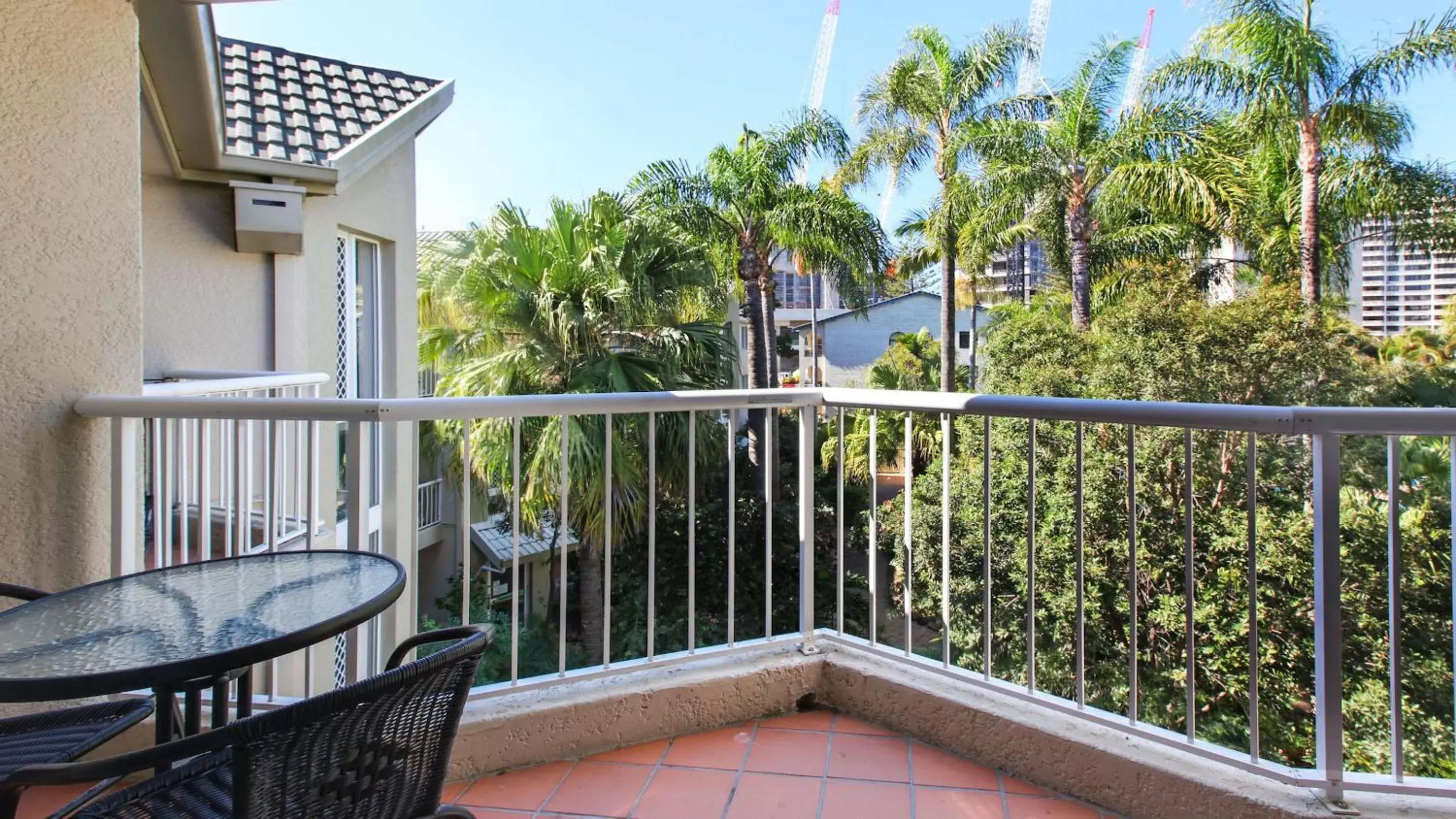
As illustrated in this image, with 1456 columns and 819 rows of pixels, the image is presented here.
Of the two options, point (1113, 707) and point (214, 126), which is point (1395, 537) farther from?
point (1113, 707)

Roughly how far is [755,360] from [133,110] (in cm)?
1424

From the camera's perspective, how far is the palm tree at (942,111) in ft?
66.6

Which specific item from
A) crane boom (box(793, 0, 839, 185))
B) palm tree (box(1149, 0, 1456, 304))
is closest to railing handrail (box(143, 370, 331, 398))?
palm tree (box(1149, 0, 1456, 304))

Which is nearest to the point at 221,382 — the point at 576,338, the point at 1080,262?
the point at 576,338

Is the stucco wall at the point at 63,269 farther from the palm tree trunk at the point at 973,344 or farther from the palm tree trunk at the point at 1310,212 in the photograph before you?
the palm tree trunk at the point at 973,344

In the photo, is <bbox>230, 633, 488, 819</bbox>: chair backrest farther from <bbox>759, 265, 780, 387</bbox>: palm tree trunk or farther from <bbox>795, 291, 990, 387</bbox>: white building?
<bbox>795, 291, 990, 387</bbox>: white building

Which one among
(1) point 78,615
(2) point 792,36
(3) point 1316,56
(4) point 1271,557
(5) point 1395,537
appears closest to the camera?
(1) point 78,615

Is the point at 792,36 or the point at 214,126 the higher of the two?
the point at 792,36

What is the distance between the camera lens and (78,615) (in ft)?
4.32

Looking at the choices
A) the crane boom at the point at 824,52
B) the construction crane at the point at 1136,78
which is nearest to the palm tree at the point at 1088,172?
the construction crane at the point at 1136,78

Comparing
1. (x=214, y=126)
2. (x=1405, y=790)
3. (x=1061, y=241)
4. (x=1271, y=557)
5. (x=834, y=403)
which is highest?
(x=1061, y=241)

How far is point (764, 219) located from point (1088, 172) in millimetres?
7997

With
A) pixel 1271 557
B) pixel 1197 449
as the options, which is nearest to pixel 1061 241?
pixel 1197 449

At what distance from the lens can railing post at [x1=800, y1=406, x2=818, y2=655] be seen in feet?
8.00
